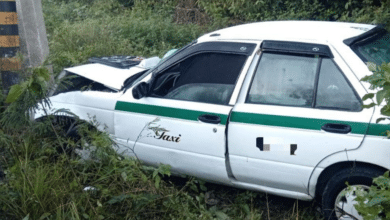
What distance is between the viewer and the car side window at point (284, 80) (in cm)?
411

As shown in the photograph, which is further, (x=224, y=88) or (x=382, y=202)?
(x=224, y=88)

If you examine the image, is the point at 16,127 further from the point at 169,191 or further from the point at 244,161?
the point at 244,161

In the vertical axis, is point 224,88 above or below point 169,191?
above

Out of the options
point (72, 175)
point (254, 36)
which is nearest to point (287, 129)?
point (254, 36)

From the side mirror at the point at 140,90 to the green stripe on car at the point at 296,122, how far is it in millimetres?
891

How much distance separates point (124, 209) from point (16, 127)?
121cm

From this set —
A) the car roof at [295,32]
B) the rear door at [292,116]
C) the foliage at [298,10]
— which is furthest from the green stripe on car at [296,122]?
the foliage at [298,10]

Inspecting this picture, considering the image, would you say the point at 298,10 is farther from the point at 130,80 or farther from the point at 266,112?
the point at 266,112

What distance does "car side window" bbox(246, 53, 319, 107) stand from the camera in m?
4.11

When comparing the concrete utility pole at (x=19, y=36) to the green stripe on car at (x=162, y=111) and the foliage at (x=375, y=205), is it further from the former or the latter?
the foliage at (x=375, y=205)

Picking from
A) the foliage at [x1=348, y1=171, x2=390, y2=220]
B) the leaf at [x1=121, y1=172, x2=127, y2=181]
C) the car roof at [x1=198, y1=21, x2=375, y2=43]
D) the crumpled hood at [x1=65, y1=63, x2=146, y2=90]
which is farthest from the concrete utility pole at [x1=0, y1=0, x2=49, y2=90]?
the foliage at [x1=348, y1=171, x2=390, y2=220]

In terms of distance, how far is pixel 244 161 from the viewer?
14.1ft

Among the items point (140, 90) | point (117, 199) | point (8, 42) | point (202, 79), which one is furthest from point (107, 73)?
point (117, 199)

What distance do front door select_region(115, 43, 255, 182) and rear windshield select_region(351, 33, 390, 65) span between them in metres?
0.92
